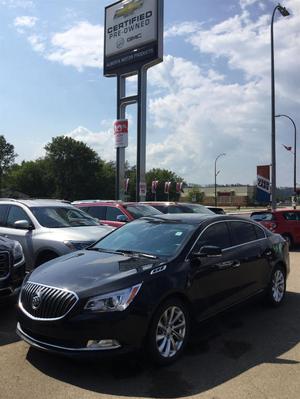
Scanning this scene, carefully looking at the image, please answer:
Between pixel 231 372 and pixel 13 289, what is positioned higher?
pixel 13 289

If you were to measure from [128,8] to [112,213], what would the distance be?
67.6 ft

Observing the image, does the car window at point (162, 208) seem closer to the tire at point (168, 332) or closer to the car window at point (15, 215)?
the car window at point (15, 215)

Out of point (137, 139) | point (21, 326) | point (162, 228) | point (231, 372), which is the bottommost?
point (231, 372)

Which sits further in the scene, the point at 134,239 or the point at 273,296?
the point at 273,296

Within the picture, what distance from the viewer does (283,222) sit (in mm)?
16438

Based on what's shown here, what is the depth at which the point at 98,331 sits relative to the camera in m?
4.43

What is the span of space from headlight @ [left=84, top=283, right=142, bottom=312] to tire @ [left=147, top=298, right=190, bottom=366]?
381mm

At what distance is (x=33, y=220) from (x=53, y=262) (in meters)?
3.36

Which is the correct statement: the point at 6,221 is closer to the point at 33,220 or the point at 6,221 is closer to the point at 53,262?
the point at 33,220

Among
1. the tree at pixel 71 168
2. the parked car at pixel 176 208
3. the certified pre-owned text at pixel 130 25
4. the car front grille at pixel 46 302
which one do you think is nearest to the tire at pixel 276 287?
the car front grille at pixel 46 302

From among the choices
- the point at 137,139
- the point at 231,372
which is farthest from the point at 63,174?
the point at 231,372

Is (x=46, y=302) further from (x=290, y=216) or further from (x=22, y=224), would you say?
(x=290, y=216)

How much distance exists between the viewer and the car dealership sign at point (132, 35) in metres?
27.7

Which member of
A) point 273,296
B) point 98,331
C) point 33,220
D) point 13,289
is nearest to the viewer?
point 98,331
